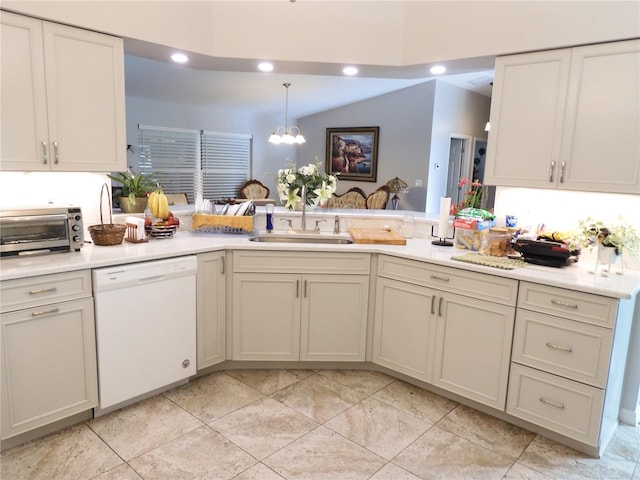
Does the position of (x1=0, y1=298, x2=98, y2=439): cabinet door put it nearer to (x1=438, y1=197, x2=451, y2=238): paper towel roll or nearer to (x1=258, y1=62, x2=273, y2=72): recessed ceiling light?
(x1=258, y1=62, x2=273, y2=72): recessed ceiling light

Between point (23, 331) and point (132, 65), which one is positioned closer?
point (23, 331)

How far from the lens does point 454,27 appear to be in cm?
289

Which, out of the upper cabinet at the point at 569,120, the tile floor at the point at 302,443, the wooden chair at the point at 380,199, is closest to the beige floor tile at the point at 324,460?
the tile floor at the point at 302,443

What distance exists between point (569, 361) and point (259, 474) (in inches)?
64.9

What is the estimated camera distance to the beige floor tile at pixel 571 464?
2166mm

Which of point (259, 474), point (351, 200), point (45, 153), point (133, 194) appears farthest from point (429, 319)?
point (351, 200)

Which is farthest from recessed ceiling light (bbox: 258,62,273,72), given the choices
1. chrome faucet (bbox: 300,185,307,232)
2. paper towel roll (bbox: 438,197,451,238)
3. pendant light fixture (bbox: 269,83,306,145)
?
pendant light fixture (bbox: 269,83,306,145)

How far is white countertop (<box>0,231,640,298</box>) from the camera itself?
7.13ft

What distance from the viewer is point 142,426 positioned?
2455 millimetres

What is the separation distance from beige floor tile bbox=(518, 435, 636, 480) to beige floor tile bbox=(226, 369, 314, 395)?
1.44m

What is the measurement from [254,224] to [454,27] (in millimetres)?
2000

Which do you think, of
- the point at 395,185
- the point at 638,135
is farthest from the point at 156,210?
the point at 395,185

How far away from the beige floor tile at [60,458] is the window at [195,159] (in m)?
5.34

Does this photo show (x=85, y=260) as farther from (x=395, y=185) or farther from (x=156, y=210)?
(x=395, y=185)
